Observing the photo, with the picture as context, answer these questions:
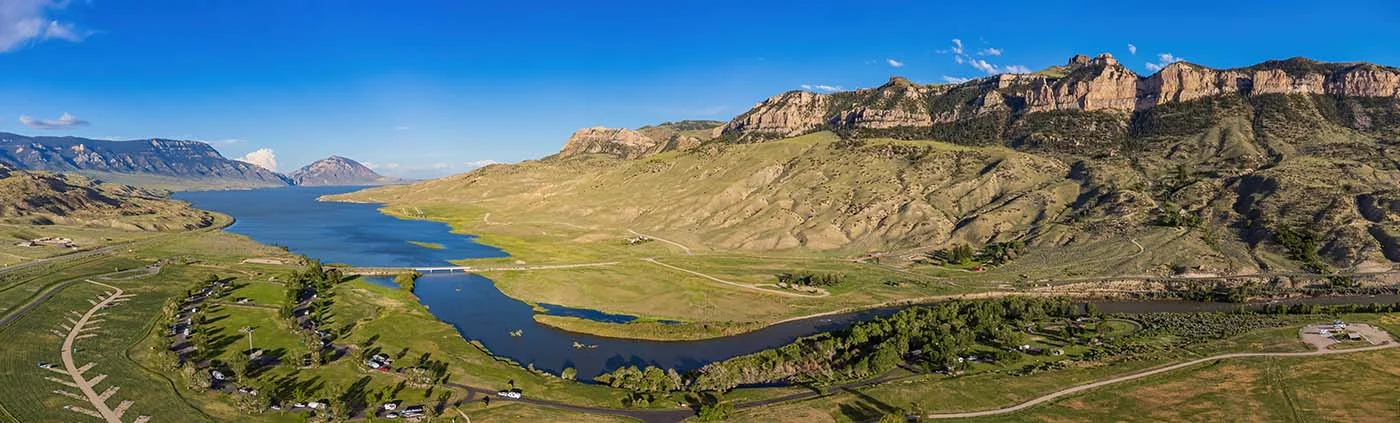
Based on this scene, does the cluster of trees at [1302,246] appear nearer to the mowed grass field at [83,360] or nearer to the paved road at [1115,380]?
the paved road at [1115,380]

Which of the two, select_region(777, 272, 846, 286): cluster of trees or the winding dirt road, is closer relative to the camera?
the winding dirt road

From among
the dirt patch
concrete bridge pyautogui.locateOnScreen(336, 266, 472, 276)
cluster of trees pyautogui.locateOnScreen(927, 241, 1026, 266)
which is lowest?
concrete bridge pyautogui.locateOnScreen(336, 266, 472, 276)

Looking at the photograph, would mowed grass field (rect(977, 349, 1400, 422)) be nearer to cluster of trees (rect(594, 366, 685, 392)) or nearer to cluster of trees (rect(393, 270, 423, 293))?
cluster of trees (rect(594, 366, 685, 392))

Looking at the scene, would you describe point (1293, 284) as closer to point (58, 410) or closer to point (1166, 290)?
point (1166, 290)

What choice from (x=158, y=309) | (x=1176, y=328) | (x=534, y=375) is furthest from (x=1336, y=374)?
(x=158, y=309)

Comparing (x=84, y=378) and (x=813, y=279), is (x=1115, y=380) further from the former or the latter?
(x=84, y=378)

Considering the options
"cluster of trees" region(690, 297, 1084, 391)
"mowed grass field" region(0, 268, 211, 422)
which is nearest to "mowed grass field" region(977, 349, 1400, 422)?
"cluster of trees" region(690, 297, 1084, 391)

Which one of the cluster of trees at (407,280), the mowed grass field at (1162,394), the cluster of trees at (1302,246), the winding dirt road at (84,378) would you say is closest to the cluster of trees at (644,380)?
the mowed grass field at (1162,394)
